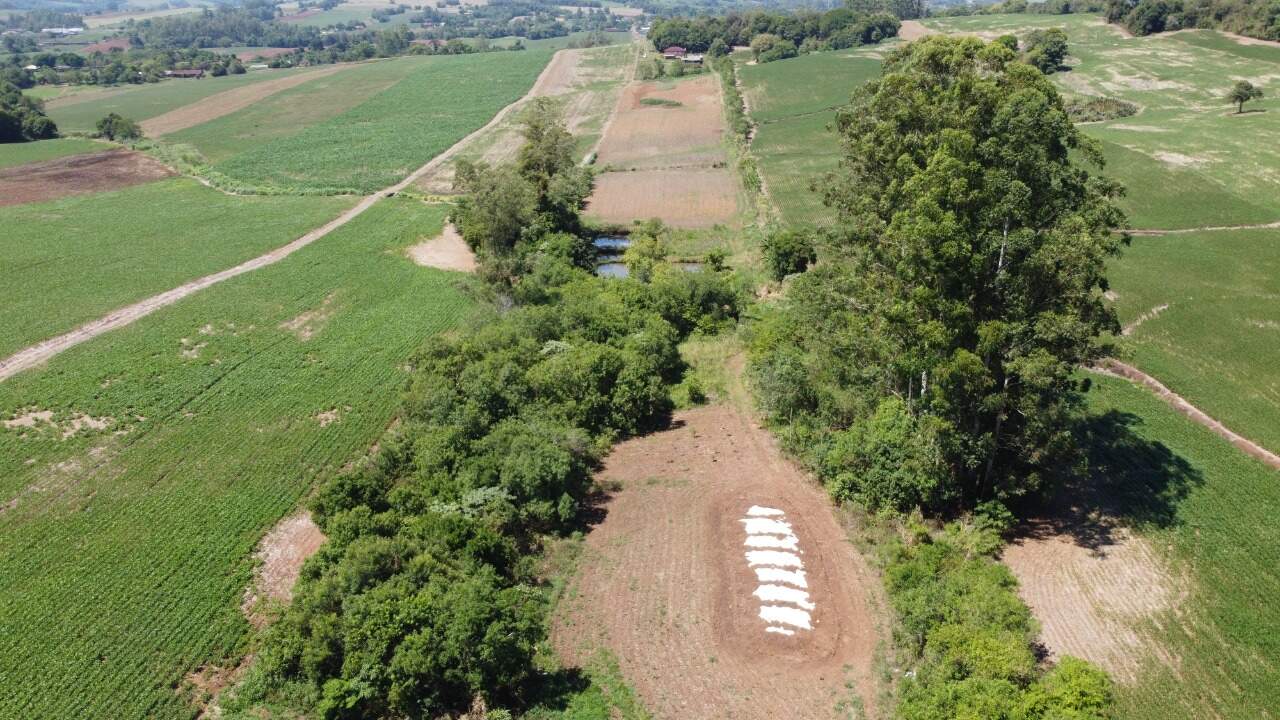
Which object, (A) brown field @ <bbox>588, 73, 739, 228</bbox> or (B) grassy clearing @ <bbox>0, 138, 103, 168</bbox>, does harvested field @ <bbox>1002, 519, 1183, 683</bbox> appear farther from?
(B) grassy clearing @ <bbox>0, 138, 103, 168</bbox>

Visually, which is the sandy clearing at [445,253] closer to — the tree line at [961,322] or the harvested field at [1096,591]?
the tree line at [961,322]

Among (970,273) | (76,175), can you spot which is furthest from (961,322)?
(76,175)

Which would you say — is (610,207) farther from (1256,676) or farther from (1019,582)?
(1256,676)

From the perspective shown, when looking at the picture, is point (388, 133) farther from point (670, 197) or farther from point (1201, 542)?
point (1201, 542)

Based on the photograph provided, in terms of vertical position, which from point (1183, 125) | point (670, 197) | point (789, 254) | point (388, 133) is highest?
point (388, 133)

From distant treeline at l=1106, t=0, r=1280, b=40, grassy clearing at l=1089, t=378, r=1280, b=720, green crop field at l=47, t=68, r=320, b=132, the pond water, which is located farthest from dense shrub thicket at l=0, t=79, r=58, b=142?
distant treeline at l=1106, t=0, r=1280, b=40

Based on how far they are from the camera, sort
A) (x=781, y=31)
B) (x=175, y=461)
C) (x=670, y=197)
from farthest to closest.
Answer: (x=781, y=31) → (x=670, y=197) → (x=175, y=461)
